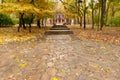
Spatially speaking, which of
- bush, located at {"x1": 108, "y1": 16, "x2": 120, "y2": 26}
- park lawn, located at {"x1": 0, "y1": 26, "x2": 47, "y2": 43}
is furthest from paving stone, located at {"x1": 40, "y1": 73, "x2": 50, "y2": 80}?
bush, located at {"x1": 108, "y1": 16, "x2": 120, "y2": 26}

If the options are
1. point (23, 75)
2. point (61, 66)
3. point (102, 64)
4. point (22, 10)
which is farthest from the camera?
point (22, 10)

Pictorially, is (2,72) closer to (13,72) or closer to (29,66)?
(13,72)

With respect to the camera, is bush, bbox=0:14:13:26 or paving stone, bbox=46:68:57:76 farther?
bush, bbox=0:14:13:26

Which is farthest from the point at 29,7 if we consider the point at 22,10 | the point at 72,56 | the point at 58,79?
the point at 58,79

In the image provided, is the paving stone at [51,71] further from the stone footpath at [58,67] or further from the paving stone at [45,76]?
the paving stone at [45,76]

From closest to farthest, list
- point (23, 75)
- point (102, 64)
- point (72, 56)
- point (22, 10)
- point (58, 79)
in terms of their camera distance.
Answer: point (58, 79) → point (23, 75) → point (102, 64) → point (72, 56) → point (22, 10)

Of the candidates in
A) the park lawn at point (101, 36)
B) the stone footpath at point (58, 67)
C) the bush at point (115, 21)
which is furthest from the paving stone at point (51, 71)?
the bush at point (115, 21)

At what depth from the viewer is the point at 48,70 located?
5.93m

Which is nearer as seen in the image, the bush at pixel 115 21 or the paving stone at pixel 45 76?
the paving stone at pixel 45 76

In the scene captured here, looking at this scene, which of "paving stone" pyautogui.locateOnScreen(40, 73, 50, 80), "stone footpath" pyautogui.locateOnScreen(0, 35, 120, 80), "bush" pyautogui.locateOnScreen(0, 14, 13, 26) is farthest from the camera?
"bush" pyautogui.locateOnScreen(0, 14, 13, 26)

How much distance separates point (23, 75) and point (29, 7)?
10318mm

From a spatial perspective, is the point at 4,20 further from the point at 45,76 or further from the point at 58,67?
the point at 45,76

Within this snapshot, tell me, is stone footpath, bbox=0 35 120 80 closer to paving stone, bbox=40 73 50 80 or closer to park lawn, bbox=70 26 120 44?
paving stone, bbox=40 73 50 80

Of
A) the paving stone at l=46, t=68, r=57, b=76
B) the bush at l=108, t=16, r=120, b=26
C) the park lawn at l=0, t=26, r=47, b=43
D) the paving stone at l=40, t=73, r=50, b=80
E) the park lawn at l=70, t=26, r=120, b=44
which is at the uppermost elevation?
the bush at l=108, t=16, r=120, b=26
